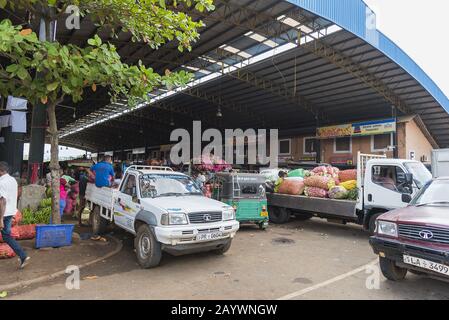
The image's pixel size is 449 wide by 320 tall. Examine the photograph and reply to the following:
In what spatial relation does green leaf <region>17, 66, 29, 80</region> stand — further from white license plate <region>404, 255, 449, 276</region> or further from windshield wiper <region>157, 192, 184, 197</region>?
white license plate <region>404, 255, 449, 276</region>

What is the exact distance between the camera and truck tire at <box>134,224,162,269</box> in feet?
18.3

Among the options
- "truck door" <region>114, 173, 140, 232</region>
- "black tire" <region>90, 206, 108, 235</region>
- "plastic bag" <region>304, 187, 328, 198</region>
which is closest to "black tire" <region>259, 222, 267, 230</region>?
"plastic bag" <region>304, 187, 328, 198</region>

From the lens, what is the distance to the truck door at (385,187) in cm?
761

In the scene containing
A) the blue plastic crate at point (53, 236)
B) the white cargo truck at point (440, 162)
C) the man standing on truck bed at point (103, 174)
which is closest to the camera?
the blue plastic crate at point (53, 236)

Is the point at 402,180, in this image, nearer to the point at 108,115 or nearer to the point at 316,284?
the point at 316,284

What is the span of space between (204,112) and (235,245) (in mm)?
23677

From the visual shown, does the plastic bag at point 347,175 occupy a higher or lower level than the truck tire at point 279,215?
higher

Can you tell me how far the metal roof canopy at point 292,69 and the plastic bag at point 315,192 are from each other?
7168 millimetres

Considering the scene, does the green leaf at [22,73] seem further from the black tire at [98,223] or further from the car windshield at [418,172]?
the car windshield at [418,172]

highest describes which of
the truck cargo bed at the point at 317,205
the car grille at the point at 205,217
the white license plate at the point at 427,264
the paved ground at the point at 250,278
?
the car grille at the point at 205,217

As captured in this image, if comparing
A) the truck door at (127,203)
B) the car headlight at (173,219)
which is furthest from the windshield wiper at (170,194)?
the car headlight at (173,219)

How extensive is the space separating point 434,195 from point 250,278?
3.40m
